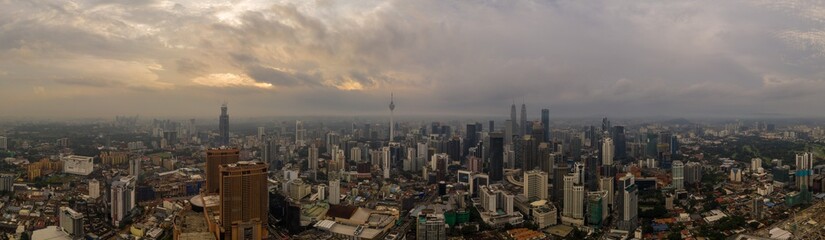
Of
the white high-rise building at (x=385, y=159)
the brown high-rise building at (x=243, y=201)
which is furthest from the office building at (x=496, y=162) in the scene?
the brown high-rise building at (x=243, y=201)

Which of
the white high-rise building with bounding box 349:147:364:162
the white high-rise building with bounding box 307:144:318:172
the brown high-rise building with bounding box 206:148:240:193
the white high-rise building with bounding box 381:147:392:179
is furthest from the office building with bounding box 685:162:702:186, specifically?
the brown high-rise building with bounding box 206:148:240:193

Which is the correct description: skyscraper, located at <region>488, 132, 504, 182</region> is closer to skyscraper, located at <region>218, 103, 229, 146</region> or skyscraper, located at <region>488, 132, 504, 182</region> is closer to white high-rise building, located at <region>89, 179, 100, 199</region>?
skyscraper, located at <region>218, 103, 229, 146</region>

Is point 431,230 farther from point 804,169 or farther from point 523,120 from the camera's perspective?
point 523,120

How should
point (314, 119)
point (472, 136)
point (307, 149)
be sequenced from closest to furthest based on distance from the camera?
point (314, 119) → point (307, 149) → point (472, 136)

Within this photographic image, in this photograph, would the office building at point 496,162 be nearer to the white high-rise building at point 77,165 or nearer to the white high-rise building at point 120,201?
the white high-rise building at point 120,201

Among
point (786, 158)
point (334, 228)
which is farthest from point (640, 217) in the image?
point (786, 158)

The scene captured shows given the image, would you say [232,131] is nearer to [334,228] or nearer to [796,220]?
[334,228]
